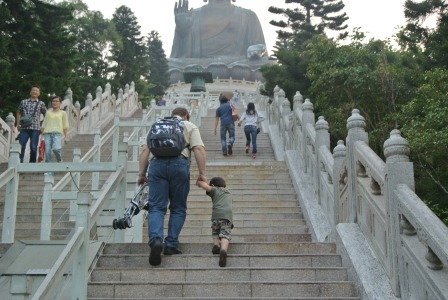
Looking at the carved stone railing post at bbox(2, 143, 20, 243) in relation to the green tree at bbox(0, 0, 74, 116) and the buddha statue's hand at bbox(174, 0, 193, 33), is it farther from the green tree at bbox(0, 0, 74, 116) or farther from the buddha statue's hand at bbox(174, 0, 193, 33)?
the buddha statue's hand at bbox(174, 0, 193, 33)

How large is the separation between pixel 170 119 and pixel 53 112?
5060 millimetres

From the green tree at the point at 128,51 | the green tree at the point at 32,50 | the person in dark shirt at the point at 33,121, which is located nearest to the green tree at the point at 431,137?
the person in dark shirt at the point at 33,121

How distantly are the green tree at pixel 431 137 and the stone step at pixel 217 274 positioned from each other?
3.27m

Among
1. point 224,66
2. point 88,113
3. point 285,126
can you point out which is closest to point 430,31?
point 285,126

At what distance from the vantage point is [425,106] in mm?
9875

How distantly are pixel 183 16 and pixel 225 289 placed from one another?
3570 centimetres

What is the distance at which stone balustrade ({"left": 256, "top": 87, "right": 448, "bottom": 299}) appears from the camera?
3.67m

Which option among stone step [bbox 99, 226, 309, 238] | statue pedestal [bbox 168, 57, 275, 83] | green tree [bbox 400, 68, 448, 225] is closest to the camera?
stone step [bbox 99, 226, 309, 238]

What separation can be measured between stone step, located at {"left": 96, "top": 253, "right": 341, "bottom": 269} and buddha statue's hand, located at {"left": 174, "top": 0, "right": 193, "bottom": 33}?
114 ft

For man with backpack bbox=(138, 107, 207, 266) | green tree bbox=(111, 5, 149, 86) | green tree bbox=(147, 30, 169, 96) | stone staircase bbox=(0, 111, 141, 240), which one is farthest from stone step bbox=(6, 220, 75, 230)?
green tree bbox=(147, 30, 169, 96)

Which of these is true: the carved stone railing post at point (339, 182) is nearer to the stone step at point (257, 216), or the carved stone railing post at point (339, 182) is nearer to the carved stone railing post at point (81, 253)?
the stone step at point (257, 216)

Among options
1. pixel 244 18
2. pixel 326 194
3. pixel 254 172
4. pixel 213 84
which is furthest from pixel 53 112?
pixel 244 18

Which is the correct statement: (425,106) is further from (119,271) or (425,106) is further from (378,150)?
(119,271)

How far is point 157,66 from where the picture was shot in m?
37.2
